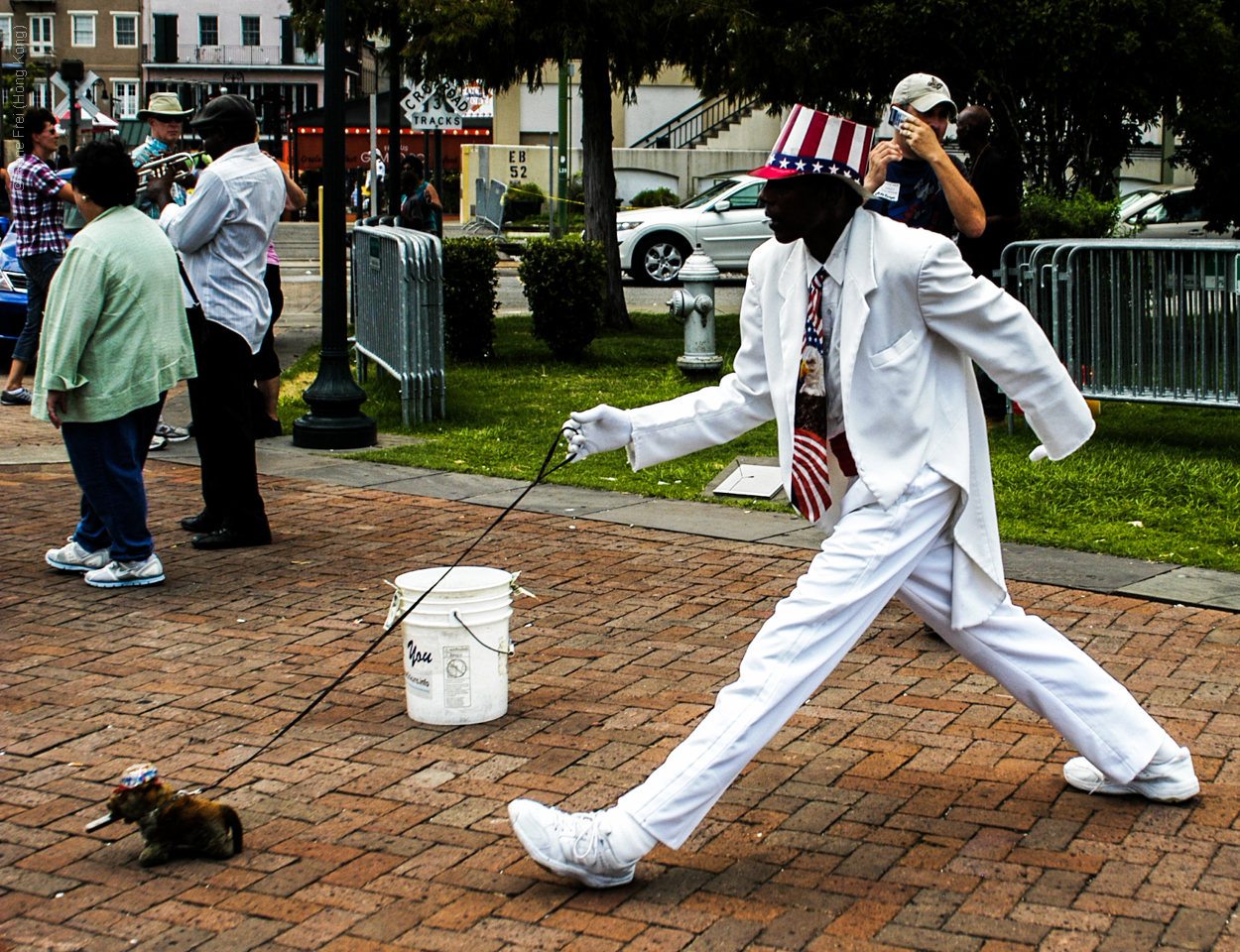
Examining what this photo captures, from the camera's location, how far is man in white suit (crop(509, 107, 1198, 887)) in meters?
3.37

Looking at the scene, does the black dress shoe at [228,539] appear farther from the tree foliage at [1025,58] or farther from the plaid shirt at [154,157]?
the tree foliage at [1025,58]

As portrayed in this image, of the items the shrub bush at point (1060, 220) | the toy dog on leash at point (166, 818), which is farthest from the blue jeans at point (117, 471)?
the shrub bush at point (1060, 220)

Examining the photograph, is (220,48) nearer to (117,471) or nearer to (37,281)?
(37,281)

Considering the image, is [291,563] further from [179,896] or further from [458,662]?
[179,896]

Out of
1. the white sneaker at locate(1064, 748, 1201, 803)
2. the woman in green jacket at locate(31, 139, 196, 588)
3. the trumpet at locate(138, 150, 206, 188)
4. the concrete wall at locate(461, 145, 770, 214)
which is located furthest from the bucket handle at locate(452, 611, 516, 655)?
the concrete wall at locate(461, 145, 770, 214)

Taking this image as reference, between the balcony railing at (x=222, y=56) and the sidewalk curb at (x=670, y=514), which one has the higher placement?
the balcony railing at (x=222, y=56)

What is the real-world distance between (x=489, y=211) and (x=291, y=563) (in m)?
29.1

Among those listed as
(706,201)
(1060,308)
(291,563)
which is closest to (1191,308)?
(1060,308)

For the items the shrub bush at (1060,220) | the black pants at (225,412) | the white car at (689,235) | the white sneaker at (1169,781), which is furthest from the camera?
the white car at (689,235)

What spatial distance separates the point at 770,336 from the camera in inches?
145

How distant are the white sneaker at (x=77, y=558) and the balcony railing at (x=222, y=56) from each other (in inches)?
2714

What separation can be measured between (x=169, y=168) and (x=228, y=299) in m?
2.02

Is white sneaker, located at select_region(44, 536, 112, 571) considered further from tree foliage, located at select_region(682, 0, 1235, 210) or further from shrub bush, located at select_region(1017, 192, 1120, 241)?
tree foliage, located at select_region(682, 0, 1235, 210)

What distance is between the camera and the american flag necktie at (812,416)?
11.6 feet
